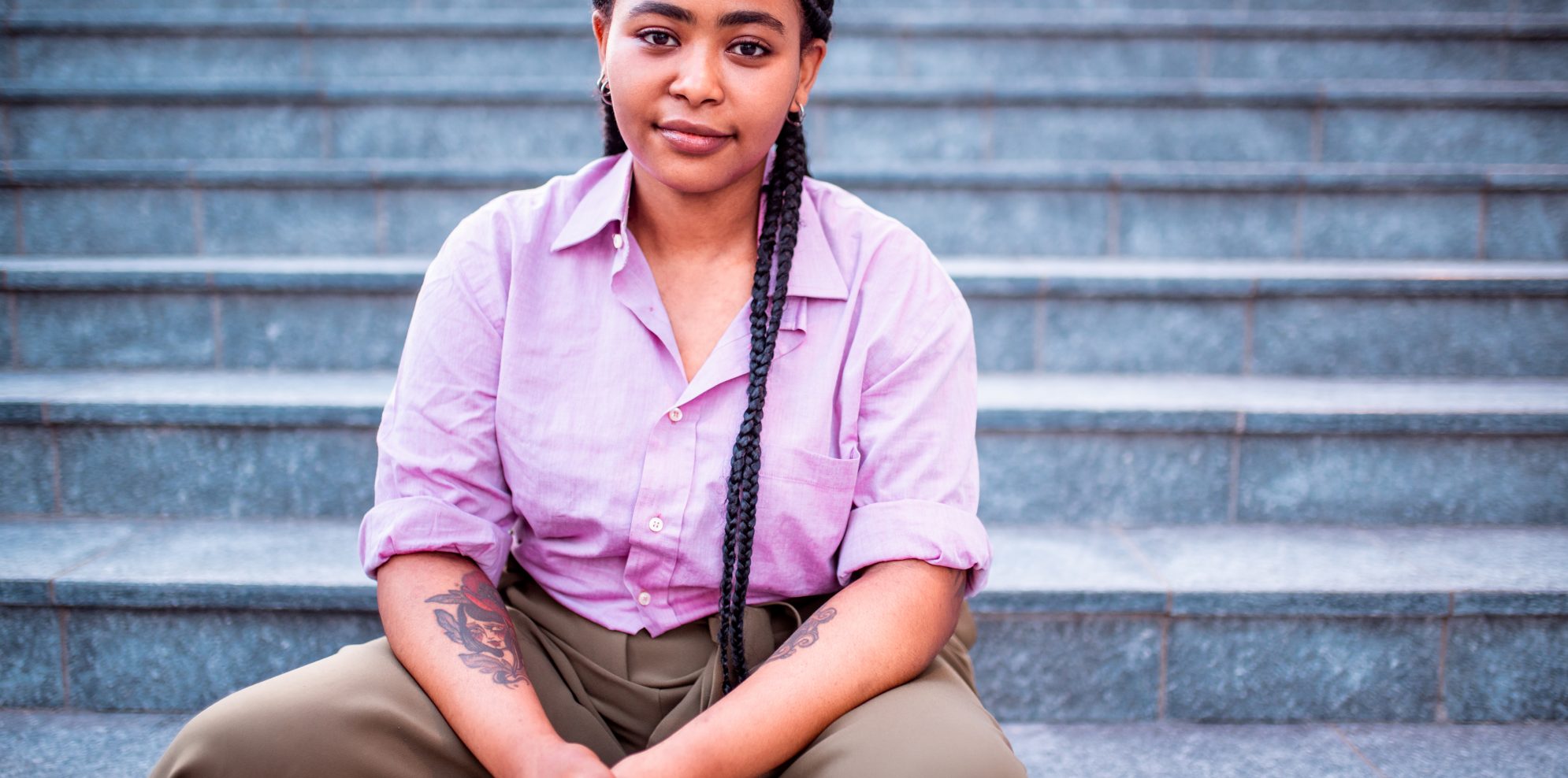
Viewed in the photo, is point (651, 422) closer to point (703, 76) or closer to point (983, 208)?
point (703, 76)

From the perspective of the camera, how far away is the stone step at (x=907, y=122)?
2.87 m

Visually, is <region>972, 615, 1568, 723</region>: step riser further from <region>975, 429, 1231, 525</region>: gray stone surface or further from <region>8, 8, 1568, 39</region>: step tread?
<region>8, 8, 1568, 39</region>: step tread

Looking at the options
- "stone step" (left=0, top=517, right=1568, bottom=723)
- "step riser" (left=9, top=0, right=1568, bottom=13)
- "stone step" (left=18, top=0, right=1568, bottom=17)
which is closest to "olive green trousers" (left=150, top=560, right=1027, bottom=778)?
"stone step" (left=0, top=517, right=1568, bottom=723)

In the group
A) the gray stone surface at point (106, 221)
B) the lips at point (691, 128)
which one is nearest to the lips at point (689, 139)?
the lips at point (691, 128)

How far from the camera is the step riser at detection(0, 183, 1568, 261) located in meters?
2.62

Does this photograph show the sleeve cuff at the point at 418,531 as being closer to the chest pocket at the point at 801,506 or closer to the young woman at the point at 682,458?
the young woman at the point at 682,458

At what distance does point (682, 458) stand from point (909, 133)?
1976 millimetres

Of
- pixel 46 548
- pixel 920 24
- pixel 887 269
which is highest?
pixel 920 24

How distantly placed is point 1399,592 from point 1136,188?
4.26ft

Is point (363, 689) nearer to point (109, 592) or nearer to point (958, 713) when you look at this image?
point (958, 713)

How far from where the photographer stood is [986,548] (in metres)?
1.24

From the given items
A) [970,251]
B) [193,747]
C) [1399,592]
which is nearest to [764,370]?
[193,747]

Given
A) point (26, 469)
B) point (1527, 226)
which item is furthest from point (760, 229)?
point (1527, 226)

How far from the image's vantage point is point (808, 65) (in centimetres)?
131
